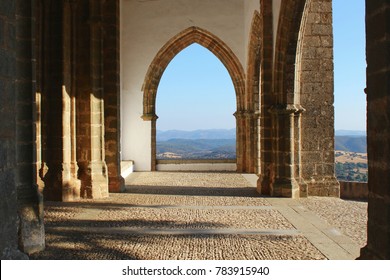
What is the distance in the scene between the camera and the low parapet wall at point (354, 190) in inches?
450

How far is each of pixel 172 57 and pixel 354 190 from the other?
7315 millimetres

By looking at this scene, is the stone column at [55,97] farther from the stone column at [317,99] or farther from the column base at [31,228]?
the stone column at [317,99]

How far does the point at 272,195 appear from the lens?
28.1 feet

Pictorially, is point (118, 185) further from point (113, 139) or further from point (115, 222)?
point (115, 222)

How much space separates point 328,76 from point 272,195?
2.49 meters

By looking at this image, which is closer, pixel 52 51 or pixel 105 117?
pixel 52 51

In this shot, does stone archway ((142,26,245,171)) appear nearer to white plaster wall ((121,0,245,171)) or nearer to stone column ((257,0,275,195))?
white plaster wall ((121,0,245,171))

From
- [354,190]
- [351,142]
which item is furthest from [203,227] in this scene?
[351,142]

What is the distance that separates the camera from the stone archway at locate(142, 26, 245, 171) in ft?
48.4

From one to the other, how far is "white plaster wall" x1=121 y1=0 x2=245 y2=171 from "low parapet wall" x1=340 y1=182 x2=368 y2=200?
6346mm

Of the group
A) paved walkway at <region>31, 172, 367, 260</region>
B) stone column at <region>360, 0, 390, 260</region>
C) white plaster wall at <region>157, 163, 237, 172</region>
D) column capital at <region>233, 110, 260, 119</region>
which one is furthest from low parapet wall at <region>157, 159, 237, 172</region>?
stone column at <region>360, 0, 390, 260</region>

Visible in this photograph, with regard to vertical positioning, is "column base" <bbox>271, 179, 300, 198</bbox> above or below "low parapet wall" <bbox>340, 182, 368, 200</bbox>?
above

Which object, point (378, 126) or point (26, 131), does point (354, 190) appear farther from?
point (26, 131)

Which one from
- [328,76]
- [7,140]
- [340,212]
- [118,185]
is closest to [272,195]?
[340,212]
